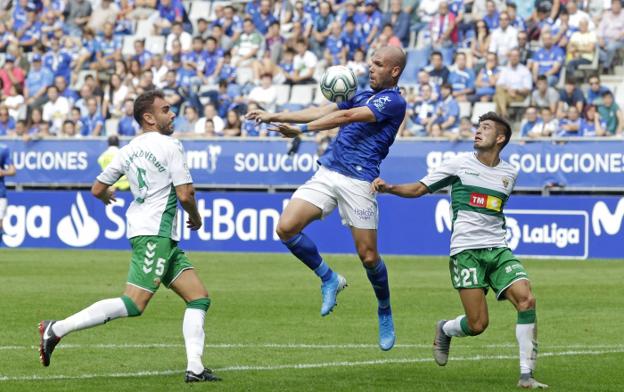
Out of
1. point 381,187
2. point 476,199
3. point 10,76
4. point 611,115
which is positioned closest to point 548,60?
point 611,115

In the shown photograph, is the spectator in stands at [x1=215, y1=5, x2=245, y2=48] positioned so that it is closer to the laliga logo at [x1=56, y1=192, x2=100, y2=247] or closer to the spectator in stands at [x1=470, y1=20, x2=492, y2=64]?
the spectator in stands at [x1=470, y1=20, x2=492, y2=64]

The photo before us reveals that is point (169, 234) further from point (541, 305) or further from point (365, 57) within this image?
point (365, 57)

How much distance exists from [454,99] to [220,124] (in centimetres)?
487

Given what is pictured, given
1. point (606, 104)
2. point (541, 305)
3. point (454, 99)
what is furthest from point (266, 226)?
point (541, 305)

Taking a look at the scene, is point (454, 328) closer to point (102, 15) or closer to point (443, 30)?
point (443, 30)

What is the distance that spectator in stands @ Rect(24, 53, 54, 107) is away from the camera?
3175 cm

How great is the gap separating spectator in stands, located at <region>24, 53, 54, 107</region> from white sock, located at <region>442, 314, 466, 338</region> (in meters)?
22.4

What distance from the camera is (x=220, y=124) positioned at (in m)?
28.0

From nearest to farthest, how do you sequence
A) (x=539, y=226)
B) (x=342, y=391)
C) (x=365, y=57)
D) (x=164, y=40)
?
1. (x=342, y=391)
2. (x=539, y=226)
3. (x=365, y=57)
4. (x=164, y=40)

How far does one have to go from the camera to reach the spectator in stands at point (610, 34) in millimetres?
27062

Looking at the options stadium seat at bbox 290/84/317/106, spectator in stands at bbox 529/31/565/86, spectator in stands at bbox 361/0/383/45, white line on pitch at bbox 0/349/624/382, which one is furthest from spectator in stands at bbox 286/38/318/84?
white line on pitch at bbox 0/349/624/382

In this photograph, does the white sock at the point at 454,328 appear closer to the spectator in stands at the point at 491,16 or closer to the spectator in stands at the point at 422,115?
the spectator in stands at the point at 422,115

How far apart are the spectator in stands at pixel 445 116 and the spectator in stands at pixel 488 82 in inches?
28.8

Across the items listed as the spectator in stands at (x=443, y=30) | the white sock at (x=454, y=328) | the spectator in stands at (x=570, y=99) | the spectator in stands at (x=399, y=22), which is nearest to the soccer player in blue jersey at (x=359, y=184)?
the white sock at (x=454, y=328)
